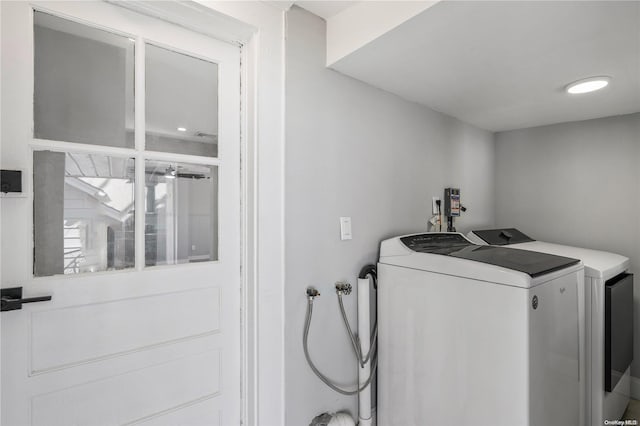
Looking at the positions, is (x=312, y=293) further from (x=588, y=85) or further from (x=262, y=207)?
(x=588, y=85)

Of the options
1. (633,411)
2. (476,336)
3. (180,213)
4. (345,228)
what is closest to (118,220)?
(180,213)

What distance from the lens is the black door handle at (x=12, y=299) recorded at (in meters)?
0.91

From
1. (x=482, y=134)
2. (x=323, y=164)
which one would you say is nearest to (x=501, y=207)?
(x=482, y=134)

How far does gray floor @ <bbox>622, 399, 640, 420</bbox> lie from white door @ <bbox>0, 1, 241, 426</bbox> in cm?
250

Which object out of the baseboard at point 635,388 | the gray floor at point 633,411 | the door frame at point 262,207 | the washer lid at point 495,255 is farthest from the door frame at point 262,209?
the baseboard at point 635,388

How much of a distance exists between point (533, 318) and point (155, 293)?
1441mm

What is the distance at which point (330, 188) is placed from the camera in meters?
1.57

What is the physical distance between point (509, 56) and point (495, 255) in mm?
916

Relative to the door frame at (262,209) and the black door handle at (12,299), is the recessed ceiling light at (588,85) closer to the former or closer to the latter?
the door frame at (262,209)

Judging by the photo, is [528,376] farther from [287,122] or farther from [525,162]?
[525,162]

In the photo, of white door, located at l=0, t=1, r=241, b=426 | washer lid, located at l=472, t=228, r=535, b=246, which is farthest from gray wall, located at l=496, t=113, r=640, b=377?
white door, located at l=0, t=1, r=241, b=426

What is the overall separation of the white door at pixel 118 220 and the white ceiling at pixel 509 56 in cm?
78

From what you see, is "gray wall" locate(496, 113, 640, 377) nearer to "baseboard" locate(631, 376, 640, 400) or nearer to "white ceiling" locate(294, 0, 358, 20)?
"baseboard" locate(631, 376, 640, 400)

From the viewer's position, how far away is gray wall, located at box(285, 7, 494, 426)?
1.44 m
